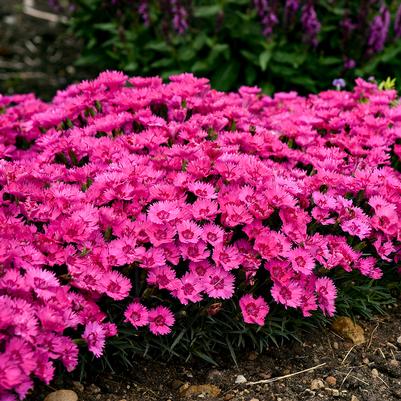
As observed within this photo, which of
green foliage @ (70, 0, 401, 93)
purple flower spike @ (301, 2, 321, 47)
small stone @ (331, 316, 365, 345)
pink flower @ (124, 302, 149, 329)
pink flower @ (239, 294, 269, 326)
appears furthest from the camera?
→ green foliage @ (70, 0, 401, 93)

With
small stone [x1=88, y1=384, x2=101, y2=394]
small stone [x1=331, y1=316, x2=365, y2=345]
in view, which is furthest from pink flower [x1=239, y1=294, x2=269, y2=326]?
small stone [x1=88, y1=384, x2=101, y2=394]

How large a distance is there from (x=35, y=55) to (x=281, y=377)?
5.13 metres

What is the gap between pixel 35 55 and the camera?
6645 mm

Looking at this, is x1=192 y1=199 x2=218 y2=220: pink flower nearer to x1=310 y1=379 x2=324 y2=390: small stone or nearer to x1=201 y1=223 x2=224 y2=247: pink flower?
x1=201 y1=223 x2=224 y2=247: pink flower

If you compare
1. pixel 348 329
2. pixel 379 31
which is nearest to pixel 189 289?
pixel 348 329

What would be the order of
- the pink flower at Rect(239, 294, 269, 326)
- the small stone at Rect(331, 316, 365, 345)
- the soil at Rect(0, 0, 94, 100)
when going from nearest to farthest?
the pink flower at Rect(239, 294, 269, 326) < the small stone at Rect(331, 316, 365, 345) < the soil at Rect(0, 0, 94, 100)

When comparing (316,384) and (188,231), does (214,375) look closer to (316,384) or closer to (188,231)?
(316,384)

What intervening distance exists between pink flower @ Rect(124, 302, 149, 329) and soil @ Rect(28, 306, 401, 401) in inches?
10.4

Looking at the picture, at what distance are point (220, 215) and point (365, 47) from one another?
2769mm

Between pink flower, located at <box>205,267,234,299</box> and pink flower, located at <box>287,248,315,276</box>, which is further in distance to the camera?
pink flower, located at <box>287,248,315,276</box>

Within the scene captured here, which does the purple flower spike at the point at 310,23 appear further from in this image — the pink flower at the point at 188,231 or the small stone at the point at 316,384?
the small stone at the point at 316,384

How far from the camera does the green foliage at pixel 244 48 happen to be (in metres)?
4.61

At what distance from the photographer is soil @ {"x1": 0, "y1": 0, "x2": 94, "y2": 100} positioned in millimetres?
6059

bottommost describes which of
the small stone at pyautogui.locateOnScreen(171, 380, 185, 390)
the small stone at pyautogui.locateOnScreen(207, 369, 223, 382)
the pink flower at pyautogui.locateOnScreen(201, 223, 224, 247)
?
the small stone at pyautogui.locateOnScreen(171, 380, 185, 390)
